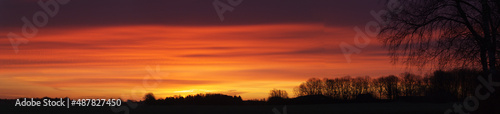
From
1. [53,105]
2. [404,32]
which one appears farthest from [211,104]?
[404,32]

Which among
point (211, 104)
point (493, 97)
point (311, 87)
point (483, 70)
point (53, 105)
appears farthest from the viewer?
point (311, 87)

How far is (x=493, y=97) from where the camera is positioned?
20.8m

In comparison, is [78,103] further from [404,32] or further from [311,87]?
[311,87]

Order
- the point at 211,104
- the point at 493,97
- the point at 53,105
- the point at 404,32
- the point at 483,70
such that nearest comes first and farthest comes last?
1. the point at 493,97
2. the point at 483,70
3. the point at 404,32
4. the point at 53,105
5. the point at 211,104

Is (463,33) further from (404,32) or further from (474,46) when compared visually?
(404,32)

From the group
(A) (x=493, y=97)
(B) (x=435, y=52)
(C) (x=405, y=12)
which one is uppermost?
(C) (x=405, y=12)

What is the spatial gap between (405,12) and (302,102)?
2468 cm

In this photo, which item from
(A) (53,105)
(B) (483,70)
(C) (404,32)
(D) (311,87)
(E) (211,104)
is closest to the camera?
(B) (483,70)

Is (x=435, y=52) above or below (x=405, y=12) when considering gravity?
below

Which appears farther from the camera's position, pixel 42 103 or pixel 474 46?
pixel 42 103

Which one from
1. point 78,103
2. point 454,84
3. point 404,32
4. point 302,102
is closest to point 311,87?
point 302,102

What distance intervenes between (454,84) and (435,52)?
23736 millimetres

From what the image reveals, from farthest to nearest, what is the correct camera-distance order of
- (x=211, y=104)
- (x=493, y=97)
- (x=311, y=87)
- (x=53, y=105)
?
1. (x=311, y=87)
2. (x=211, y=104)
3. (x=53, y=105)
4. (x=493, y=97)

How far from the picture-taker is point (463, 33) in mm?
23750
